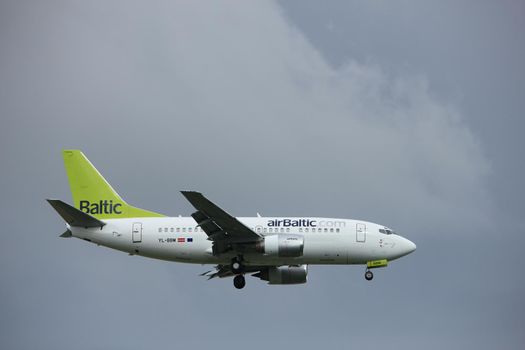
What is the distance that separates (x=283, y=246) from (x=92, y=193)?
1312cm

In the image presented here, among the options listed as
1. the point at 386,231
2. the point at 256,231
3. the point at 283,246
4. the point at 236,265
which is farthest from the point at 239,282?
the point at 386,231

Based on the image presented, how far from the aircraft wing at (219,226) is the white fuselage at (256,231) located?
1.05 m

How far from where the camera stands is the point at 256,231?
59156 millimetres

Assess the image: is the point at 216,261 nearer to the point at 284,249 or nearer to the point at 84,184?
the point at 284,249

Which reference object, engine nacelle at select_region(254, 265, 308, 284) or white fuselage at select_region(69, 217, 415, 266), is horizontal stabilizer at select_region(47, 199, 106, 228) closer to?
white fuselage at select_region(69, 217, 415, 266)

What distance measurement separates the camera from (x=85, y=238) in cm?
5947

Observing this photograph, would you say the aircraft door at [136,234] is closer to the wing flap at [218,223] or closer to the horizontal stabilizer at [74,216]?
the horizontal stabilizer at [74,216]

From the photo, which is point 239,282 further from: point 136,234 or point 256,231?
point 136,234

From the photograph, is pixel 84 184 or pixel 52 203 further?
pixel 84 184

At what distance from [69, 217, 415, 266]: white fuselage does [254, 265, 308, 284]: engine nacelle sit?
12.4 feet

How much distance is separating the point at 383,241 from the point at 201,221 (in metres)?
11.2

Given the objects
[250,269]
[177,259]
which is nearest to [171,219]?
[177,259]

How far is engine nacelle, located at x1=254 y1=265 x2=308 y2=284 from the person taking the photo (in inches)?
2486

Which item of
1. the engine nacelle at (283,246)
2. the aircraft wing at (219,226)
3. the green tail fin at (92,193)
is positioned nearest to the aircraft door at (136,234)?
the green tail fin at (92,193)
